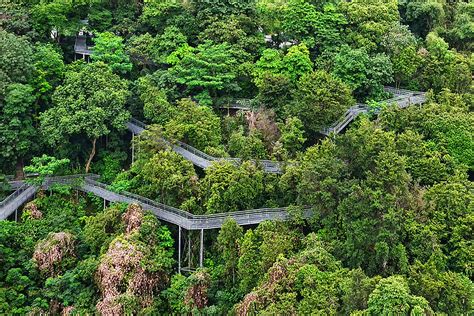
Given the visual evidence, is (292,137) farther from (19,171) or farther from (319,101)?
(19,171)

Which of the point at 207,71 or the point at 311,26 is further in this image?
the point at 311,26

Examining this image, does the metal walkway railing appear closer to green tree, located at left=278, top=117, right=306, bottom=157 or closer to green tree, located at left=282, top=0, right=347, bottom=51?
green tree, located at left=278, top=117, right=306, bottom=157

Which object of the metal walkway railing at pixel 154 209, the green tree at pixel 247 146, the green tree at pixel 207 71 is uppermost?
the green tree at pixel 207 71

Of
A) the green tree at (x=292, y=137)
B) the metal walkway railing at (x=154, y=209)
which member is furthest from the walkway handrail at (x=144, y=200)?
the green tree at (x=292, y=137)

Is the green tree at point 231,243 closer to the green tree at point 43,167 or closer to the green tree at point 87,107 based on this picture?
the green tree at point 87,107

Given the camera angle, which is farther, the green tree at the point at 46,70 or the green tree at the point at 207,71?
the green tree at the point at 207,71

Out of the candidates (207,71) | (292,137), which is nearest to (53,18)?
(207,71)
